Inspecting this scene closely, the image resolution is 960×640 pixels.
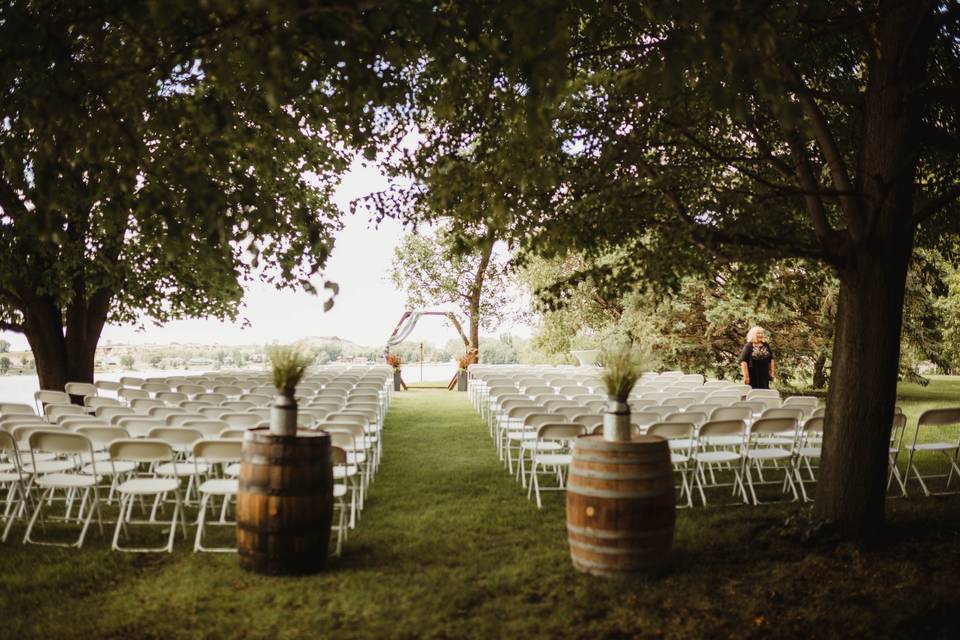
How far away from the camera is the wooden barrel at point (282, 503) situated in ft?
14.7

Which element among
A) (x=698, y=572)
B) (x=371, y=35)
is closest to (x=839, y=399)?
(x=698, y=572)

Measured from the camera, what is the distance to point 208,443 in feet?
16.6

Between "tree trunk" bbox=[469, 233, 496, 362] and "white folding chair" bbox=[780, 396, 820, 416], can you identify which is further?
"tree trunk" bbox=[469, 233, 496, 362]

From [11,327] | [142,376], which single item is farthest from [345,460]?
[142,376]

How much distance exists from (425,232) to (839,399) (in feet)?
75.8

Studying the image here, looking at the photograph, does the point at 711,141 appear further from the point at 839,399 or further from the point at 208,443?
the point at 208,443

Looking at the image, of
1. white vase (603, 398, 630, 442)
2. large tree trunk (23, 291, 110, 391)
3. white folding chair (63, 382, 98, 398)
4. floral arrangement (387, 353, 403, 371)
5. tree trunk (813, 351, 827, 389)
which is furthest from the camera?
floral arrangement (387, 353, 403, 371)

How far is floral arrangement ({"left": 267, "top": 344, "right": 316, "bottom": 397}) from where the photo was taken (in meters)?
4.75

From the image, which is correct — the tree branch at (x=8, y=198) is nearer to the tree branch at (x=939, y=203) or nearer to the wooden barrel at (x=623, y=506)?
the wooden barrel at (x=623, y=506)

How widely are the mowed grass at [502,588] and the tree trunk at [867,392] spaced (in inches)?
12.2

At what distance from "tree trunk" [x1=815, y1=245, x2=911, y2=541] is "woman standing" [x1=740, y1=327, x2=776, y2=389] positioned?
6807mm

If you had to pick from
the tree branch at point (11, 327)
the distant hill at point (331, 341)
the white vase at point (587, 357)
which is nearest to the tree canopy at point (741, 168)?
the distant hill at point (331, 341)

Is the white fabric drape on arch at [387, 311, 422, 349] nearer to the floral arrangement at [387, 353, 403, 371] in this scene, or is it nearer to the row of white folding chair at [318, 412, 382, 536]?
the floral arrangement at [387, 353, 403, 371]

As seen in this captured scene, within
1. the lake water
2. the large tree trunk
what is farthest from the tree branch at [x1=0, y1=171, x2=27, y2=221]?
the lake water
